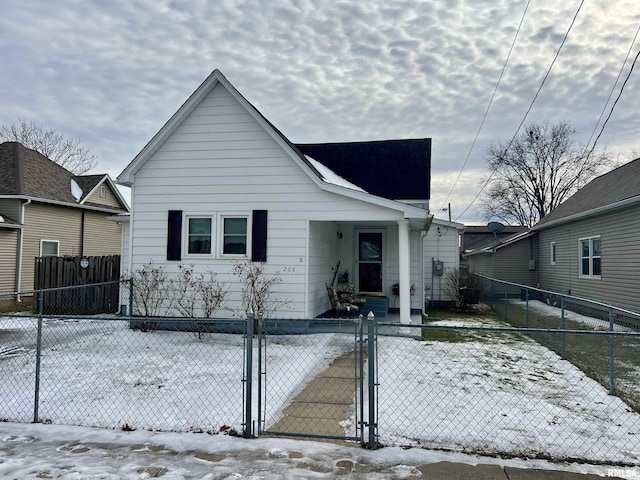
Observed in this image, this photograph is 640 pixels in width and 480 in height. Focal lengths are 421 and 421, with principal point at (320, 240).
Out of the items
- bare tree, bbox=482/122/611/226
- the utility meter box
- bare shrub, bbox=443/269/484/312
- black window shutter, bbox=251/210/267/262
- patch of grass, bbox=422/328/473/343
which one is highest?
bare tree, bbox=482/122/611/226

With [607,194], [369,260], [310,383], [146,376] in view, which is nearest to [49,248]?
[369,260]

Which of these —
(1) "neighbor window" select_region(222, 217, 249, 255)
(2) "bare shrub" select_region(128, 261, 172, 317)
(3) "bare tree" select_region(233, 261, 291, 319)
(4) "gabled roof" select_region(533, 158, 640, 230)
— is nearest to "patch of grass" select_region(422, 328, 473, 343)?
(3) "bare tree" select_region(233, 261, 291, 319)

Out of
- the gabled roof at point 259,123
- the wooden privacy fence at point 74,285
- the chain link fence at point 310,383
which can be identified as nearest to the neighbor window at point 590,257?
the gabled roof at point 259,123

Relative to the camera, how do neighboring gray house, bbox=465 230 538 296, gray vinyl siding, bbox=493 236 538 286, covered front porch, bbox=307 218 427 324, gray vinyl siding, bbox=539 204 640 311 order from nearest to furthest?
gray vinyl siding, bbox=539 204 640 311 < covered front porch, bbox=307 218 427 324 < neighboring gray house, bbox=465 230 538 296 < gray vinyl siding, bbox=493 236 538 286

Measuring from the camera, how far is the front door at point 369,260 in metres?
13.0

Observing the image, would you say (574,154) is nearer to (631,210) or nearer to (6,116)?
(631,210)

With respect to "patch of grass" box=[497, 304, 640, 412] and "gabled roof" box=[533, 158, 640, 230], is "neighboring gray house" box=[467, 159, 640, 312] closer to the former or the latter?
"gabled roof" box=[533, 158, 640, 230]

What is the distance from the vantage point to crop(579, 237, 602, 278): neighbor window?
46.7 feet

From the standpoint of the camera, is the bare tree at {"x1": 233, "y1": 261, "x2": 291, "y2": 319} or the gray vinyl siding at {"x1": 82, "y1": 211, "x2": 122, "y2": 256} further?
the gray vinyl siding at {"x1": 82, "y1": 211, "x2": 122, "y2": 256}

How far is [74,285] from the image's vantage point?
1295cm

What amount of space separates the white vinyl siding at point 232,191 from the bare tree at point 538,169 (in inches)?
1241

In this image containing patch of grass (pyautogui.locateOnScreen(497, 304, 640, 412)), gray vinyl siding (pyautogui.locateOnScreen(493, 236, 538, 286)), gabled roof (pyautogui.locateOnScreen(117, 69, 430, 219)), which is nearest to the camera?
patch of grass (pyautogui.locateOnScreen(497, 304, 640, 412))

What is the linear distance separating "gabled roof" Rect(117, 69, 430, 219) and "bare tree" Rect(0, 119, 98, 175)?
25.9 m

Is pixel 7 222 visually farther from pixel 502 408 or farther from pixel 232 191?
pixel 502 408
